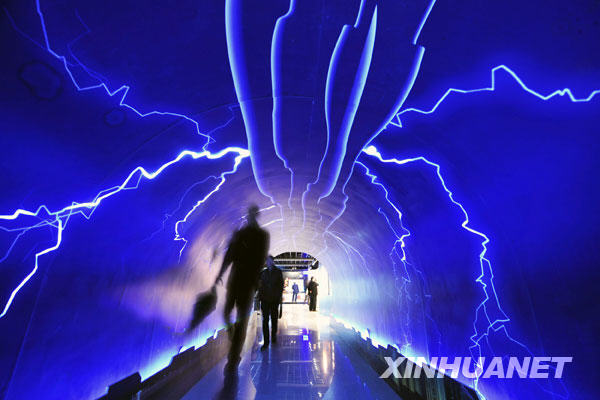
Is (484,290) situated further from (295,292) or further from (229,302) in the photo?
(295,292)

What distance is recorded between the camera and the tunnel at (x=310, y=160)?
2283 millimetres

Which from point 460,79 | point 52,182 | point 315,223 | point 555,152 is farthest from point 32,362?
point 315,223

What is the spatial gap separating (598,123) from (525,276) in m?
1.55

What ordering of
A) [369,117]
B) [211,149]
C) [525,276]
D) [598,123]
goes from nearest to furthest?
[598,123]
[525,276]
[369,117]
[211,149]

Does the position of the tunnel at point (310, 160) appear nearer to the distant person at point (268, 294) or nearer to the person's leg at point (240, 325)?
the distant person at point (268, 294)

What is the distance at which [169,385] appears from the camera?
5.59 metres

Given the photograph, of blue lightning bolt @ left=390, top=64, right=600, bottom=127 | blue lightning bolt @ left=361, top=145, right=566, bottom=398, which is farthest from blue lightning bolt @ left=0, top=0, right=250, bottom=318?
blue lightning bolt @ left=361, top=145, right=566, bottom=398

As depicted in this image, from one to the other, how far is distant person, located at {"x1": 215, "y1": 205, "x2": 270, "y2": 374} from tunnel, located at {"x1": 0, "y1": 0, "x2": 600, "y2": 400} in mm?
3570

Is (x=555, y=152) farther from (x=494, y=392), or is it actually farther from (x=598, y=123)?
(x=494, y=392)

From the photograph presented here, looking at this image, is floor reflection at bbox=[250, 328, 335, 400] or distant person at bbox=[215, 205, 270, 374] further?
distant person at bbox=[215, 205, 270, 374]

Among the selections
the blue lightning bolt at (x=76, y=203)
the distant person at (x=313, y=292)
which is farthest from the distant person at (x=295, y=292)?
the blue lightning bolt at (x=76, y=203)

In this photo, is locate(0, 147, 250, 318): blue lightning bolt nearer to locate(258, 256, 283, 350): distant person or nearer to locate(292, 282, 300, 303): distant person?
locate(258, 256, 283, 350): distant person

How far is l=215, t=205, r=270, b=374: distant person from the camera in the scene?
9.34m

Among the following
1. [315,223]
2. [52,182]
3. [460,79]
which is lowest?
[52,182]
